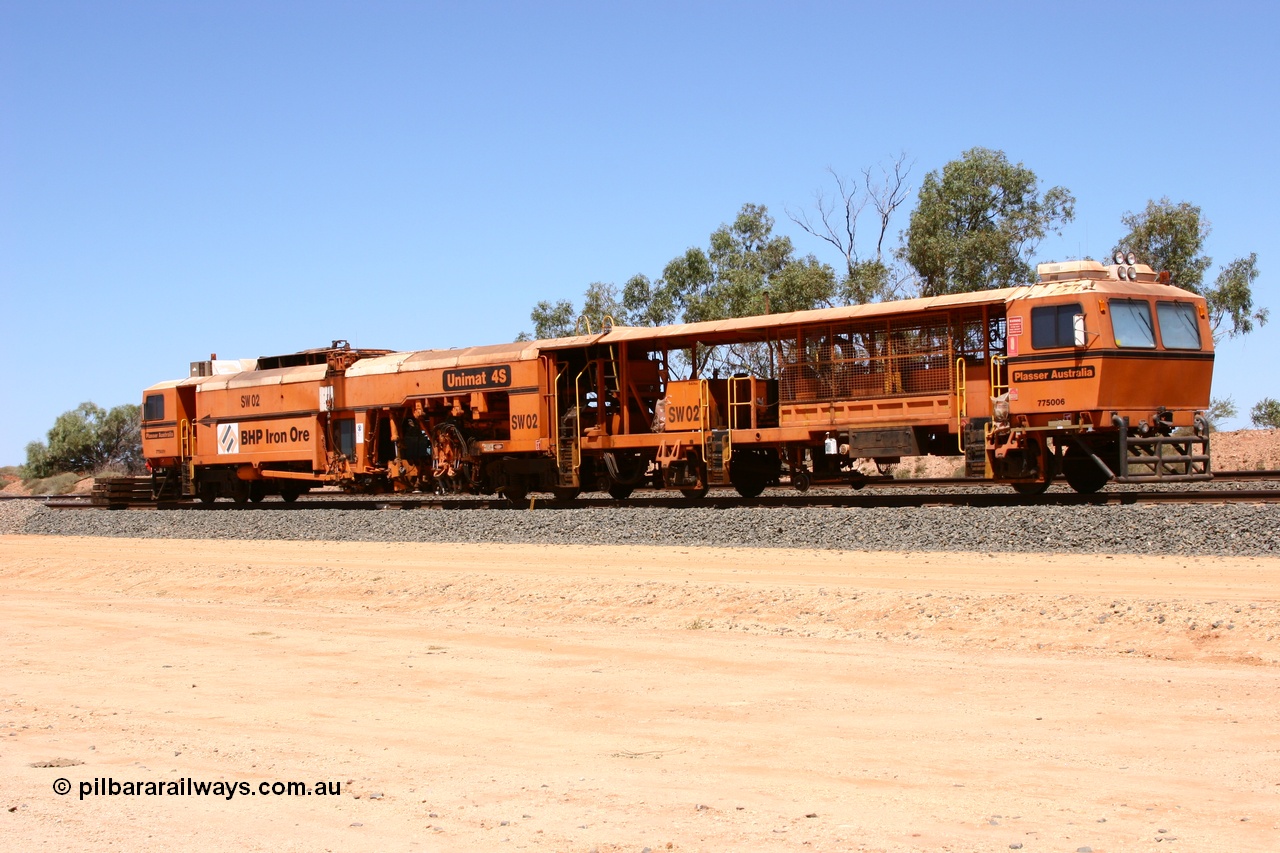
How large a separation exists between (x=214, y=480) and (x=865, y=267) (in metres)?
22.9

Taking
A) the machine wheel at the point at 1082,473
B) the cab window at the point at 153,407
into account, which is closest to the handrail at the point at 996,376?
the machine wheel at the point at 1082,473

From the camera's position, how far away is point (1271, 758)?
20.5 ft

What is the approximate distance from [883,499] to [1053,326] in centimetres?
433

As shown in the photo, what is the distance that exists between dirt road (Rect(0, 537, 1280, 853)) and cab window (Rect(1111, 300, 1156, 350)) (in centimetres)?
490

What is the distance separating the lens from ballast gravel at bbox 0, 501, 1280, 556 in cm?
1474

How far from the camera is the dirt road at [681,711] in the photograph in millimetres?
5512

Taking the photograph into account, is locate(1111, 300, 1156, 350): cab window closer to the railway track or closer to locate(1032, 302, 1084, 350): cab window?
locate(1032, 302, 1084, 350): cab window

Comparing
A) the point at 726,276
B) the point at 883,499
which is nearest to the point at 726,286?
the point at 726,276

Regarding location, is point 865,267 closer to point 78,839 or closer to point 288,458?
point 288,458

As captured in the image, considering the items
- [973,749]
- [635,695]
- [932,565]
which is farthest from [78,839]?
[932,565]

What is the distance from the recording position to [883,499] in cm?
2086

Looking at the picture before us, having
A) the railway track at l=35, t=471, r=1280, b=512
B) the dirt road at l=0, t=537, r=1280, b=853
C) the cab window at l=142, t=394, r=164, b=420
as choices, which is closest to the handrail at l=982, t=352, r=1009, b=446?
the railway track at l=35, t=471, r=1280, b=512

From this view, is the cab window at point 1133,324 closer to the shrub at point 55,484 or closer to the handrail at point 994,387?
the handrail at point 994,387

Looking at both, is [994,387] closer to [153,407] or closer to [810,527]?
[810,527]
